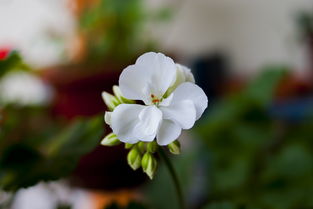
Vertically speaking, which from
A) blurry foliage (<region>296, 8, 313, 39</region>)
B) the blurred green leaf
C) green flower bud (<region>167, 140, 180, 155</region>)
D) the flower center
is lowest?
green flower bud (<region>167, 140, 180, 155</region>)

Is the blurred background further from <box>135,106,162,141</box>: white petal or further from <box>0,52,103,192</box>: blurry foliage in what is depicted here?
<box>135,106,162,141</box>: white petal

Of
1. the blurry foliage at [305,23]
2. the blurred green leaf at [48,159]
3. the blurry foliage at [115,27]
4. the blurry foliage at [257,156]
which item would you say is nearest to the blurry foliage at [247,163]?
the blurry foliage at [257,156]

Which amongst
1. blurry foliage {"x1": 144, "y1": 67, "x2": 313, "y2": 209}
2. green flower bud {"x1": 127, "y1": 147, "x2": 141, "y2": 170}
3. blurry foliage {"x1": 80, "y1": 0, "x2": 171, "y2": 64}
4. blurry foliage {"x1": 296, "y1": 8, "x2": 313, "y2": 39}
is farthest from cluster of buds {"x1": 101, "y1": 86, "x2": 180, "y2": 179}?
blurry foliage {"x1": 296, "y1": 8, "x2": 313, "y2": 39}

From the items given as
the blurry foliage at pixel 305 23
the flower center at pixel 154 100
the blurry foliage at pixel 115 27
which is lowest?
the flower center at pixel 154 100

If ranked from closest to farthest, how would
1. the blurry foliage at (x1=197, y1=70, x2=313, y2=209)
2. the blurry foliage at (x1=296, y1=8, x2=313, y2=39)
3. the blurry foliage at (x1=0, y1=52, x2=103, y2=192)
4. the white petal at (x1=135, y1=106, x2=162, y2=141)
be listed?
the white petal at (x1=135, y1=106, x2=162, y2=141)
the blurry foliage at (x1=0, y1=52, x2=103, y2=192)
the blurry foliage at (x1=197, y1=70, x2=313, y2=209)
the blurry foliage at (x1=296, y1=8, x2=313, y2=39)

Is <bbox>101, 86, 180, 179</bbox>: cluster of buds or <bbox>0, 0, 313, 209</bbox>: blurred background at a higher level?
<bbox>0, 0, 313, 209</bbox>: blurred background

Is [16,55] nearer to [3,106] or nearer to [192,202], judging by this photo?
[3,106]

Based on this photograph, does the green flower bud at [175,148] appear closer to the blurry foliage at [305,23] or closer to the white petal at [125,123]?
Result: the white petal at [125,123]
